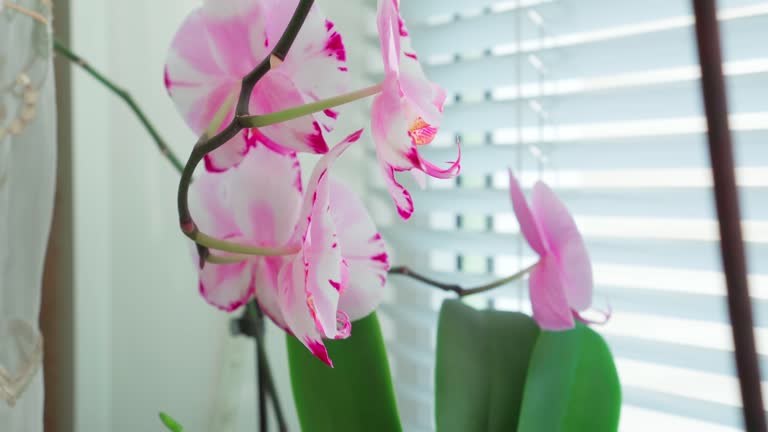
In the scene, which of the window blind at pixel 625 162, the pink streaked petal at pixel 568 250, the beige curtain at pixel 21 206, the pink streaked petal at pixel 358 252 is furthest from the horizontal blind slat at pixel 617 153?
the beige curtain at pixel 21 206

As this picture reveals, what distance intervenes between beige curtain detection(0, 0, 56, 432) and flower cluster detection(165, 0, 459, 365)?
0.23m

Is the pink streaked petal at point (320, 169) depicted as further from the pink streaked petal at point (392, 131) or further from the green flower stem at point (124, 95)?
the green flower stem at point (124, 95)

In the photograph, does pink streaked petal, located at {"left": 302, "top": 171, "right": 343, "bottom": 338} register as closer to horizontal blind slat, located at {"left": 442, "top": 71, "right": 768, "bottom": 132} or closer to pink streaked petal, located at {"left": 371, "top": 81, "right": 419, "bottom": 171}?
pink streaked petal, located at {"left": 371, "top": 81, "right": 419, "bottom": 171}

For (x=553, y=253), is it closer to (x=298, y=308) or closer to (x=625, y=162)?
(x=298, y=308)

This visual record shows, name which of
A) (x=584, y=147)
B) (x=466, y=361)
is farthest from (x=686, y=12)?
(x=466, y=361)

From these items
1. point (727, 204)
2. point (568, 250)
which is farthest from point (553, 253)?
point (727, 204)

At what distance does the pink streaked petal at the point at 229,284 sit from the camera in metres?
0.31

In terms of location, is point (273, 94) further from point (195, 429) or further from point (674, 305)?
point (195, 429)

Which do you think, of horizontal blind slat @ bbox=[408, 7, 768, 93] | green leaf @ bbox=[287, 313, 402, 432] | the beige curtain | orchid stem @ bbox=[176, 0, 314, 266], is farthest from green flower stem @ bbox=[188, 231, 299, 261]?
horizontal blind slat @ bbox=[408, 7, 768, 93]

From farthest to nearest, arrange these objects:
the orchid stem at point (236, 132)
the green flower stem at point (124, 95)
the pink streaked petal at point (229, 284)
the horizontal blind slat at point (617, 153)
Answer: the horizontal blind slat at point (617, 153)
the green flower stem at point (124, 95)
the pink streaked petal at point (229, 284)
the orchid stem at point (236, 132)

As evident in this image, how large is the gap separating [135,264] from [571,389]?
0.52 meters

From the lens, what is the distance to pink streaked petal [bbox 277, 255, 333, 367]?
9.1 inches

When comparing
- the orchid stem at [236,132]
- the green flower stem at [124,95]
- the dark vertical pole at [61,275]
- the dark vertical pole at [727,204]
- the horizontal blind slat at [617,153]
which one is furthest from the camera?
the dark vertical pole at [61,275]

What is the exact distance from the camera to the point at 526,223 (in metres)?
0.36
